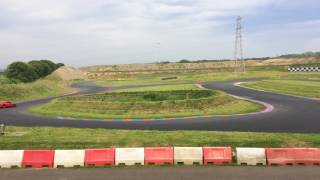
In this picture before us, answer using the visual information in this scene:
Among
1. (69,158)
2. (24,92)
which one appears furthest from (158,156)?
(24,92)

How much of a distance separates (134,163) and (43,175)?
385cm

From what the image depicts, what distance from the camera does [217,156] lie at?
18.0 m

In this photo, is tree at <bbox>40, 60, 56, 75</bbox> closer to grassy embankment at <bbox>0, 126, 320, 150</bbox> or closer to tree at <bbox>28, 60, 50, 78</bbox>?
tree at <bbox>28, 60, 50, 78</bbox>

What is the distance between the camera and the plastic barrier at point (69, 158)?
1794 centimetres

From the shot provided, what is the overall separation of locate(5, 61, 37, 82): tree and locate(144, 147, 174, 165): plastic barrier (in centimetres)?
10328

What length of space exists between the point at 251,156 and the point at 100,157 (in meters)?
6.60

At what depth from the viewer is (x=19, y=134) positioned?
2475cm

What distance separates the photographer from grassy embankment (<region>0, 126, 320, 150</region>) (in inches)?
815

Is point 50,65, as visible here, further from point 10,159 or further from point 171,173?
point 171,173

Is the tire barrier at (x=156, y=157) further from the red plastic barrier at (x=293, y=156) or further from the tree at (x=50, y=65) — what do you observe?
the tree at (x=50, y=65)

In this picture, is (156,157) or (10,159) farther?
(10,159)

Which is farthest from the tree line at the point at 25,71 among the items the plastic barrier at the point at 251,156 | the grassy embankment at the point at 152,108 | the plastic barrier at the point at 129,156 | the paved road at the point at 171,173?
the plastic barrier at the point at 251,156

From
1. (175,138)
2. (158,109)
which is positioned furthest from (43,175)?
(158,109)

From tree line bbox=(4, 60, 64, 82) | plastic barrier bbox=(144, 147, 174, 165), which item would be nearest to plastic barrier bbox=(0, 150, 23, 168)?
plastic barrier bbox=(144, 147, 174, 165)
